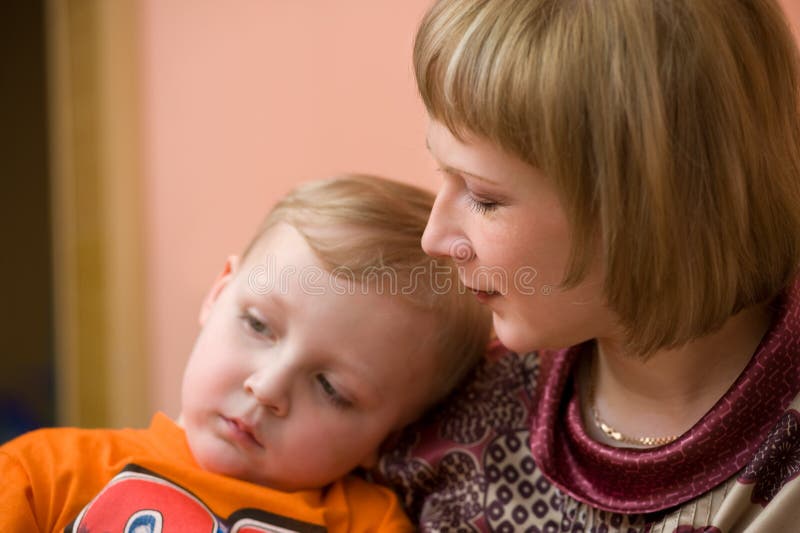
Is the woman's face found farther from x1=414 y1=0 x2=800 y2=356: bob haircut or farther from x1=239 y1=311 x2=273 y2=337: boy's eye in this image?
x1=239 y1=311 x2=273 y2=337: boy's eye

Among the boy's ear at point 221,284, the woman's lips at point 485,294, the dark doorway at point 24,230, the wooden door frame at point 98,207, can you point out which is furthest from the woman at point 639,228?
the dark doorway at point 24,230

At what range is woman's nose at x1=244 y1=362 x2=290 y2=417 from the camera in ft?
3.35

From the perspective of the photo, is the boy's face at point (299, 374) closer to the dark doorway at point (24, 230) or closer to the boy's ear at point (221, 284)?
the boy's ear at point (221, 284)

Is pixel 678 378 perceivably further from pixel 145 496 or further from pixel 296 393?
pixel 145 496

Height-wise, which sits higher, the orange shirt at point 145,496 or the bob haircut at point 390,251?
the bob haircut at point 390,251

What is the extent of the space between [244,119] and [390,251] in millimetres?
867

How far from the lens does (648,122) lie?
30.2 inches

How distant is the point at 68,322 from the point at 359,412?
4.34 feet

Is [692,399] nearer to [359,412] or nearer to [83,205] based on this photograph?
[359,412]

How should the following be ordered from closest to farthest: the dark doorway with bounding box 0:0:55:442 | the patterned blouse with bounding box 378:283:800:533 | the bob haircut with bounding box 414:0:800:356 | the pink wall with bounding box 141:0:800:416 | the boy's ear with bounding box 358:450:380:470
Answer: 1. the bob haircut with bounding box 414:0:800:356
2. the patterned blouse with bounding box 378:283:800:533
3. the boy's ear with bounding box 358:450:380:470
4. the pink wall with bounding box 141:0:800:416
5. the dark doorway with bounding box 0:0:55:442

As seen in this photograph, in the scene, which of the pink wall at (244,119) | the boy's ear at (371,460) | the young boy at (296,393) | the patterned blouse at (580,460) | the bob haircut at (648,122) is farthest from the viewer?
the pink wall at (244,119)

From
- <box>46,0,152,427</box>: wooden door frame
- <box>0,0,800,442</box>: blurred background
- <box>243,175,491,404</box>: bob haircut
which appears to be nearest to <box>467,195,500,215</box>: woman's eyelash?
<box>243,175,491,404</box>: bob haircut

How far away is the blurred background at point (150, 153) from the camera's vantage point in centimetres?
172

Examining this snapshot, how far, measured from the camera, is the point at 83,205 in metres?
2.09
